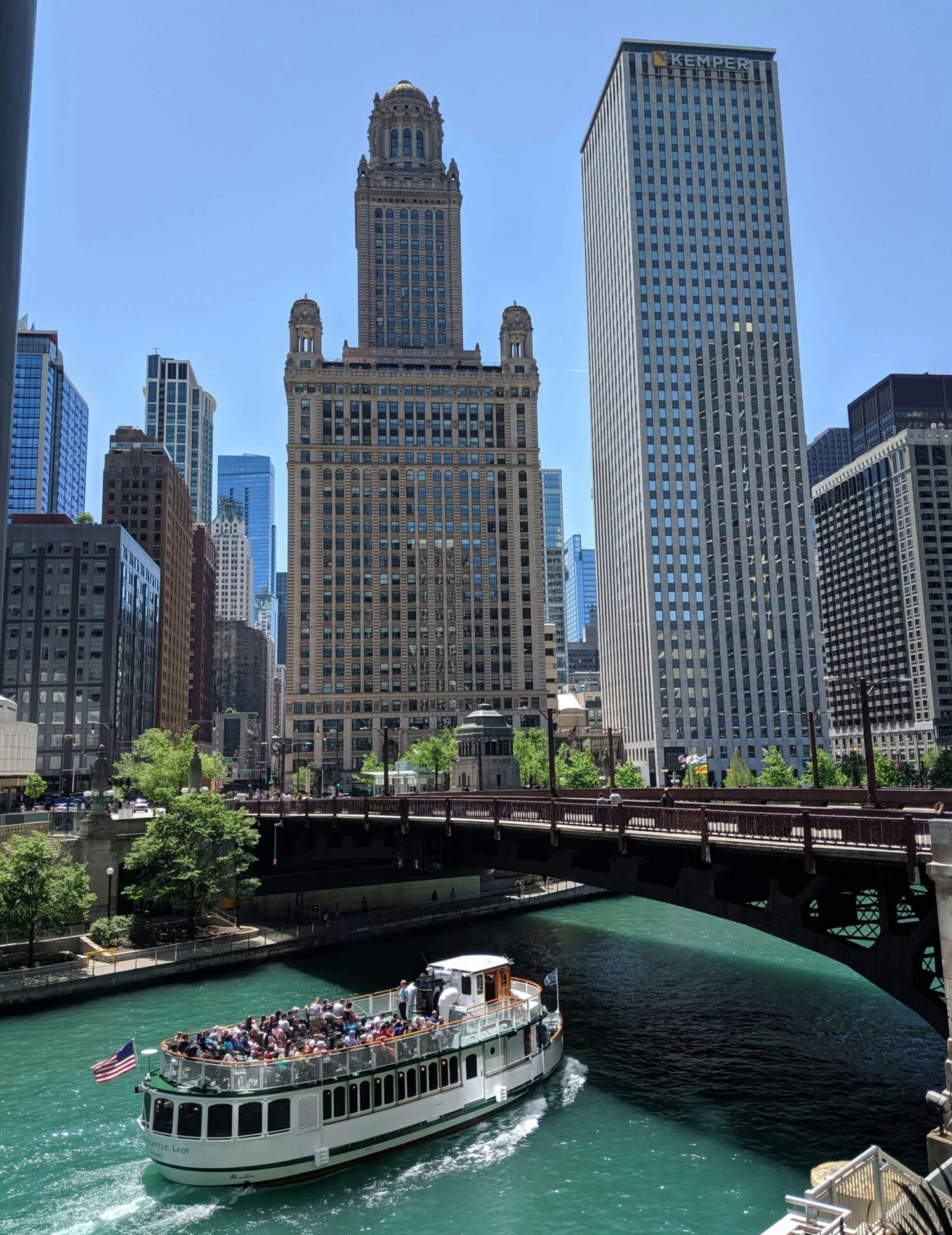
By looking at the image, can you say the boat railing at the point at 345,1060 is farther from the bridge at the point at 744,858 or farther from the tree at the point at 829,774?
the tree at the point at 829,774

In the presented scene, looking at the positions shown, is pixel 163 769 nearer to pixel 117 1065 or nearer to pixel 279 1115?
pixel 117 1065

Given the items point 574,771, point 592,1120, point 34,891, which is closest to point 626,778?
point 574,771

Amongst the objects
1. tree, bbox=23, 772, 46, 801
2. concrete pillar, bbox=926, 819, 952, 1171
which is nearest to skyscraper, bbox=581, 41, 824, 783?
tree, bbox=23, 772, 46, 801

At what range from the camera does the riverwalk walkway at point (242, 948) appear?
1897 inches

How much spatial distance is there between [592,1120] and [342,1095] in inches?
335

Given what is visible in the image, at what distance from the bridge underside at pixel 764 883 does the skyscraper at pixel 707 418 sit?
11260 centimetres

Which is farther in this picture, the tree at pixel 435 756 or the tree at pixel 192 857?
the tree at pixel 435 756

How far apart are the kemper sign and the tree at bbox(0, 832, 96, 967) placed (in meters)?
173

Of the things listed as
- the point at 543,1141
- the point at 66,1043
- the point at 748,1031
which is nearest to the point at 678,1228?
the point at 543,1141

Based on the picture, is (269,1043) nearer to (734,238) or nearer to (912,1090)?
(912,1090)

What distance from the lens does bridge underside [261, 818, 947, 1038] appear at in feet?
85.9

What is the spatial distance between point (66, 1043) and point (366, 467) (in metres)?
122

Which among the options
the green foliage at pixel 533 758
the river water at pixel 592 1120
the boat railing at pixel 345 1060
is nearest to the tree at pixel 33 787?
the river water at pixel 592 1120

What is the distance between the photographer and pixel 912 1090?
110 ft
